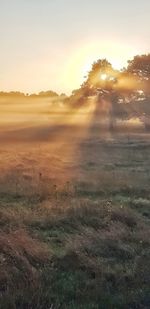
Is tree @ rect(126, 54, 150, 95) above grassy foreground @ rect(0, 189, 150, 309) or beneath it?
above

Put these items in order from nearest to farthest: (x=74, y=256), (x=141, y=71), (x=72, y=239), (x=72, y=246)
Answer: (x=74, y=256) < (x=72, y=246) < (x=72, y=239) < (x=141, y=71)

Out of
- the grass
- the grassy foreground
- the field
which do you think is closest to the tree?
the field

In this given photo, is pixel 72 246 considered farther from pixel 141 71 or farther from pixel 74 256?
pixel 141 71

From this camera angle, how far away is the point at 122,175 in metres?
24.9

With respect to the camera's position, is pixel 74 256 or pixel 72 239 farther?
pixel 72 239

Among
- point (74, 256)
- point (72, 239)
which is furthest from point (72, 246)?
point (72, 239)

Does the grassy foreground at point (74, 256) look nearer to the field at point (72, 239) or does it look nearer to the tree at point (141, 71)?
the field at point (72, 239)

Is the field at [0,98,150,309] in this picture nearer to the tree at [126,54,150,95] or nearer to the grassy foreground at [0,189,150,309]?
the grassy foreground at [0,189,150,309]

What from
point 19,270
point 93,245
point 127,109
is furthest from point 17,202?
point 127,109

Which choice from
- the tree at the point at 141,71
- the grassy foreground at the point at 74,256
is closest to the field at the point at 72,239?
the grassy foreground at the point at 74,256

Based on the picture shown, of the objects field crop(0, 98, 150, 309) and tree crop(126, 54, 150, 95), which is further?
tree crop(126, 54, 150, 95)

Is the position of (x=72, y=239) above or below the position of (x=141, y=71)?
below

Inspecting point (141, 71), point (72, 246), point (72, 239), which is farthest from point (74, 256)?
point (141, 71)

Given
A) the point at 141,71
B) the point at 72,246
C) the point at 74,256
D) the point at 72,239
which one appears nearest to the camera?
the point at 74,256
